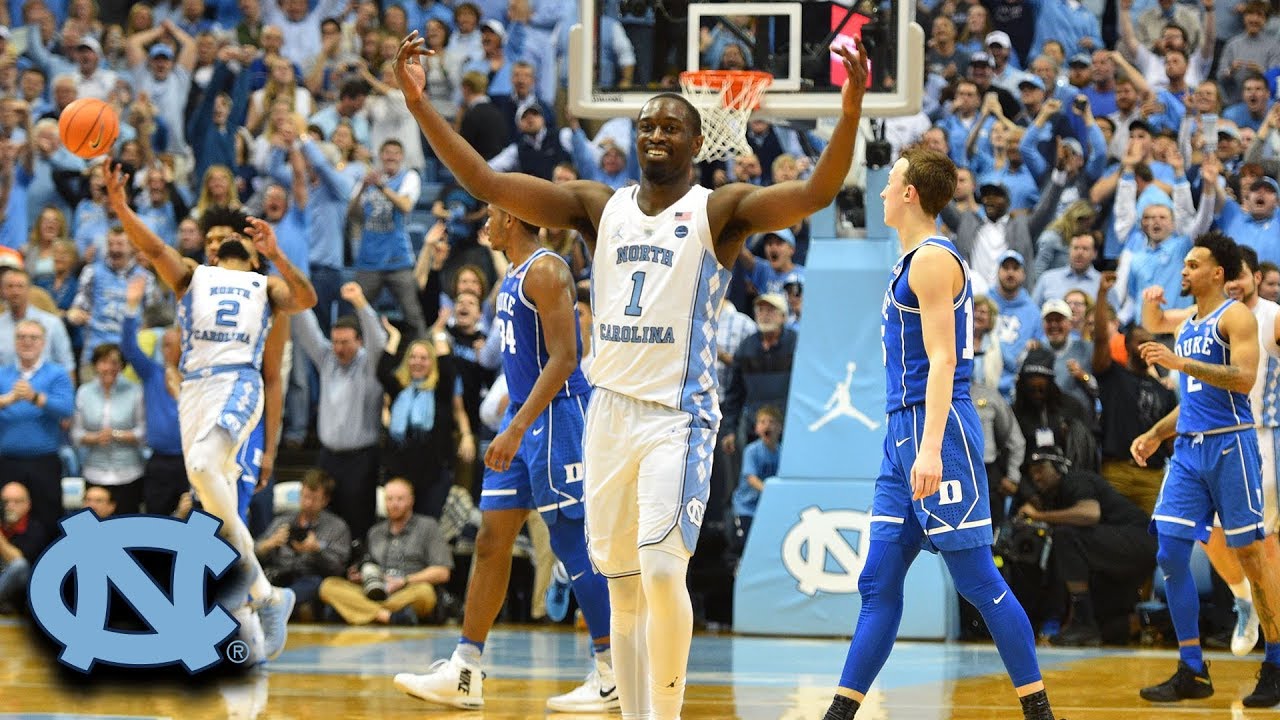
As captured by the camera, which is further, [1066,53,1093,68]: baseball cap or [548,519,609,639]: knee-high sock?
[1066,53,1093,68]: baseball cap

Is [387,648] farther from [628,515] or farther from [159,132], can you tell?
[159,132]

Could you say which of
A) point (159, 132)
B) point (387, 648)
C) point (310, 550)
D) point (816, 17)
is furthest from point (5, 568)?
point (816, 17)

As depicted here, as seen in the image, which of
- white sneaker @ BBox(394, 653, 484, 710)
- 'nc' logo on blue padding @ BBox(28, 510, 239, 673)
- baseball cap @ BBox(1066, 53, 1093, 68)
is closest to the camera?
'nc' logo on blue padding @ BBox(28, 510, 239, 673)

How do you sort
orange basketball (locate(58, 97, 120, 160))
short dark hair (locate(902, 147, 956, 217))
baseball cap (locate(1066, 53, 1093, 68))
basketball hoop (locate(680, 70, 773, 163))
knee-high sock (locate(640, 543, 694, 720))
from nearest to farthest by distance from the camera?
knee-high sock (locate(640, 543, 694, 720)) < short dark hair (locate(902, 147, 956, 217)) < basketball hoop (locate(680, 70, 773, 163)) < orange basketball (locate(58, 97, 120, 160)) < baseball cap (locate(1066, 53, 1093, 68))

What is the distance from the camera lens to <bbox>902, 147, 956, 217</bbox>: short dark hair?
241 inches

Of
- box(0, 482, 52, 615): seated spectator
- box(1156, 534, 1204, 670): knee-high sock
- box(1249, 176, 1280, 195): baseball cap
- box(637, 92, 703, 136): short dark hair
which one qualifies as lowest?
box(0, 482, 52, 615): seated spectator

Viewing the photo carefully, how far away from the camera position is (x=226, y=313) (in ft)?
28.6

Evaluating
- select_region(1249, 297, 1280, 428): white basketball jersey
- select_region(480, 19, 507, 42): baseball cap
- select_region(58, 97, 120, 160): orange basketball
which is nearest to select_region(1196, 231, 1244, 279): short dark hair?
select_region(1249, 297, 1280, 428): white basketball jersey

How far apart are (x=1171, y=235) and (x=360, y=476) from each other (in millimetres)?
6716

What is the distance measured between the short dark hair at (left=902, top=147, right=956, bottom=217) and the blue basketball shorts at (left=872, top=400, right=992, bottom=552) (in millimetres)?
810

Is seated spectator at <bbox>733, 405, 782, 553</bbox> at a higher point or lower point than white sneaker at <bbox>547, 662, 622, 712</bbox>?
higher

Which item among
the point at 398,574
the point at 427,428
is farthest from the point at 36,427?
the point at 398,574

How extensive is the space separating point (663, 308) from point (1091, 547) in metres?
6.11

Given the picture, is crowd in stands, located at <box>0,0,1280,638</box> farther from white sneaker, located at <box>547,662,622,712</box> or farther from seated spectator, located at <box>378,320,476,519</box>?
white sneaker, located at <box>547,662,622,712</box>
